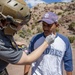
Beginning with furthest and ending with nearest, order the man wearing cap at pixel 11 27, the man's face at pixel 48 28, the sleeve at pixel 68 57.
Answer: the sleeve at pixel 68 57 → the man's face at pixel 48 28 → the man wearing cap at pixel 11 27

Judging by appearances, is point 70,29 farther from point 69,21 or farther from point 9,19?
point 9,19

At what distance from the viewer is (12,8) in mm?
2828

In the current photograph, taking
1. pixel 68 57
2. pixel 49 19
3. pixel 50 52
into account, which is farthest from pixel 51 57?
pixel 49 19

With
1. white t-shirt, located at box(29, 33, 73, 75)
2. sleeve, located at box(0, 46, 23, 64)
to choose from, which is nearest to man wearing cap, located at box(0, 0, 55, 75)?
sleeve, located at box(0, 46, 23, 64)

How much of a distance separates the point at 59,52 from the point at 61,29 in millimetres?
42077

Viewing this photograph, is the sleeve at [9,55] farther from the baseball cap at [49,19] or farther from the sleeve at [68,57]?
the sleeve at [68,57]

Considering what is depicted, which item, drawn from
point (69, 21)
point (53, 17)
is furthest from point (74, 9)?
point (53, 17)

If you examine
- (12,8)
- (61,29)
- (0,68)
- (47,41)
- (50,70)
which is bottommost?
(61,29)

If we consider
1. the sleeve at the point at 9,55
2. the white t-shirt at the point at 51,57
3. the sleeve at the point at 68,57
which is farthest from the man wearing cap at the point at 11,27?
the sleeve at the point at 68,57

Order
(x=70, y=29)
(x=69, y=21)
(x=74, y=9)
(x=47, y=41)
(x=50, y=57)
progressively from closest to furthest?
1. (x=47, y=41)
2. (x=50, y=57)
3. (x=70, y=29)
4. (x=69, y=21)
5. (x=74, y=9)

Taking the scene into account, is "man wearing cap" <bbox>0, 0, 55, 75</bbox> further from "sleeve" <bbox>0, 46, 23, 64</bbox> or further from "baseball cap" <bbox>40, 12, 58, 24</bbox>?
"baseball cap" <bbox>40, 12, 58, 24</bbox>

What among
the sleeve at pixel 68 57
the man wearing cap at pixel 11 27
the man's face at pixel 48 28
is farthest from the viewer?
the sleeve at pixel 68 57

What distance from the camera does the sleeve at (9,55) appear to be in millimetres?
2844

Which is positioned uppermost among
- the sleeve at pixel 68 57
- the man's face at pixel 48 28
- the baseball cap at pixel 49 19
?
the baseball cap at pixel 49 19
